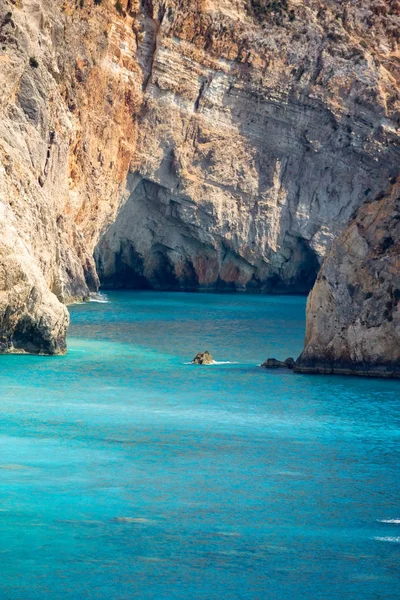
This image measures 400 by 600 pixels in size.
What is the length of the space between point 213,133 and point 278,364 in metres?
46.6

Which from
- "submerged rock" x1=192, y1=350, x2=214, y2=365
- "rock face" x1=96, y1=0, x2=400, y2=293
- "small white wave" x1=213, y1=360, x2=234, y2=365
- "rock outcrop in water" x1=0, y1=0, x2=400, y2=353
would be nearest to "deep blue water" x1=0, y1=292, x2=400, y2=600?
"submerged rock" x1=192, y1=350, x2=214, y2=365

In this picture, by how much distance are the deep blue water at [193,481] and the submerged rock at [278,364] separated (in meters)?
1.03

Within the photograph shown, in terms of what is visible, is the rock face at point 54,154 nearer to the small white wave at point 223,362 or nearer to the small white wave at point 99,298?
the small white wave at point 99,298

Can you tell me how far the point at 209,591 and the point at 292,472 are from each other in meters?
8.08

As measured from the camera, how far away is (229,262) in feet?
304

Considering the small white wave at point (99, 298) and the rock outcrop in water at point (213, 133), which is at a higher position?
the rock outcrop in water at point (213, 133)

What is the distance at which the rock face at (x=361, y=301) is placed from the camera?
120ft

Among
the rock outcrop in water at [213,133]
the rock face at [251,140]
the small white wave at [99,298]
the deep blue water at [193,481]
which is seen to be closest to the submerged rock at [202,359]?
the deep blue water at [193,481]

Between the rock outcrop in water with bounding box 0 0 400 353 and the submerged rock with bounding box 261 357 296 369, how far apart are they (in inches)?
1044

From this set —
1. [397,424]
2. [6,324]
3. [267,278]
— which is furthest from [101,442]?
[267,278]

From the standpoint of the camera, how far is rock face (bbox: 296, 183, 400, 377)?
3672 cm

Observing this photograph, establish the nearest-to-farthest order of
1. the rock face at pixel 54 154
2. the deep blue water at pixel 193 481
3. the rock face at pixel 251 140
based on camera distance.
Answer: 1. the deep blue water at pixel 193 481
2. the rock face at pixel 54 154
3. the rock face at pixel 251 140

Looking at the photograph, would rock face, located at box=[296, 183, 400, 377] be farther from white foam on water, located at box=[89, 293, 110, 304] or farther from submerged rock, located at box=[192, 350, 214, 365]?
white foam on water, located at box=[89, 293, 110, 304]

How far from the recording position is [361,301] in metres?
37.2
